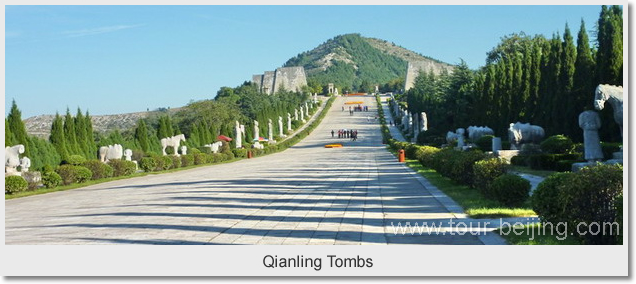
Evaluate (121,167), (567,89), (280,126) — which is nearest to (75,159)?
(121,167)

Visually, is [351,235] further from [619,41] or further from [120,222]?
[619,41]

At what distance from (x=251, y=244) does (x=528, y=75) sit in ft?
86.9

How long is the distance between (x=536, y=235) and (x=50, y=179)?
16.0 m

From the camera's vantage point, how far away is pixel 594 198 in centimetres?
655

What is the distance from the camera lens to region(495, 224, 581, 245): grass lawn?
6785 millimetres

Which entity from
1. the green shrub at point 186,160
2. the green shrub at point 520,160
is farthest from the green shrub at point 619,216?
the green shrub at point 186,160

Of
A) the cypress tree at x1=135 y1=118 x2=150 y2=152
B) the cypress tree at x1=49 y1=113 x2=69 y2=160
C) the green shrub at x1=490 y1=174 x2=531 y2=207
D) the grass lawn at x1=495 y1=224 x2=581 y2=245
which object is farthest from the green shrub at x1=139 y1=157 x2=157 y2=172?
the grass lawn at x1=495 y1=224 x2=581 y2=245

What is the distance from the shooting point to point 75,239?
7.66 metres

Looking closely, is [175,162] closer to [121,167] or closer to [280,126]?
[121,167]

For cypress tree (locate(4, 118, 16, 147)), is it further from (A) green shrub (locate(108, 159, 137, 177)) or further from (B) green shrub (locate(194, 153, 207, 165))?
(B) green shrub (locate(194, 153, 207, 165))

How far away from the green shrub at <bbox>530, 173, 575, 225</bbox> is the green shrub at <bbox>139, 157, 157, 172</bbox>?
21906mm

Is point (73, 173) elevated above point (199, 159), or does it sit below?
above

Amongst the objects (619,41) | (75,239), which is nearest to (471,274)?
(75,239)

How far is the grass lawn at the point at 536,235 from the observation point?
679 cm
